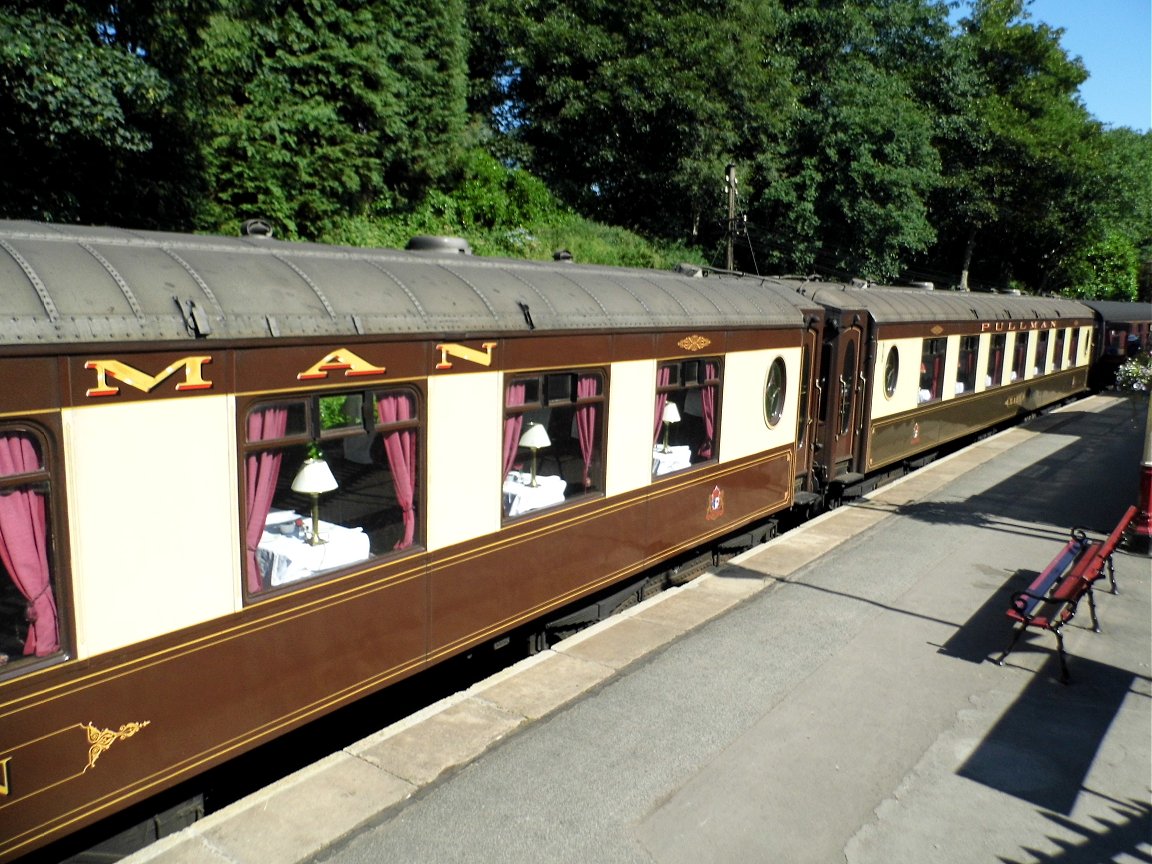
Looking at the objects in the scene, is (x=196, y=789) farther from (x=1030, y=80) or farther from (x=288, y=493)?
(x=1030, y=80)

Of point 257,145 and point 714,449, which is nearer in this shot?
point 714,449

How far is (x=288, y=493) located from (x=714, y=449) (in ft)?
16.6

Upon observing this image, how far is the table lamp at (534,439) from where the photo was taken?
6.79 metres

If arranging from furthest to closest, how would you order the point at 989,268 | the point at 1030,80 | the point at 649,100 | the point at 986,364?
the point at 989,268
the point at 1030,80
the point at 649,100
the point at 986,364

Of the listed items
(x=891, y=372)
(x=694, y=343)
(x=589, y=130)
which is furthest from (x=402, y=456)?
(x=589, y=130)

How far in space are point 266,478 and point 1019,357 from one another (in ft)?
64.3

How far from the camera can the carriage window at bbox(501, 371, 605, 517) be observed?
21.8 ft

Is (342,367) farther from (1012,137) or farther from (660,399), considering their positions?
(1012,137)

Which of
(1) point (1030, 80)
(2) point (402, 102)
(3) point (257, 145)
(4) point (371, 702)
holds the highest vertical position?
(1) point (1030, 80)

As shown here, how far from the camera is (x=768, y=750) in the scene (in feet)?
19.0

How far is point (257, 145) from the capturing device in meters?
16.9

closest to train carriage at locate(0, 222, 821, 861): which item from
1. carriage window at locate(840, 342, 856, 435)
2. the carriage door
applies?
the carriage door

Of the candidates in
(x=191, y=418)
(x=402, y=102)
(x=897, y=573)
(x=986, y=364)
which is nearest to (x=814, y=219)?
(x=986, y=364)

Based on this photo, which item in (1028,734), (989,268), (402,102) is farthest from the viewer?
(989,268)
